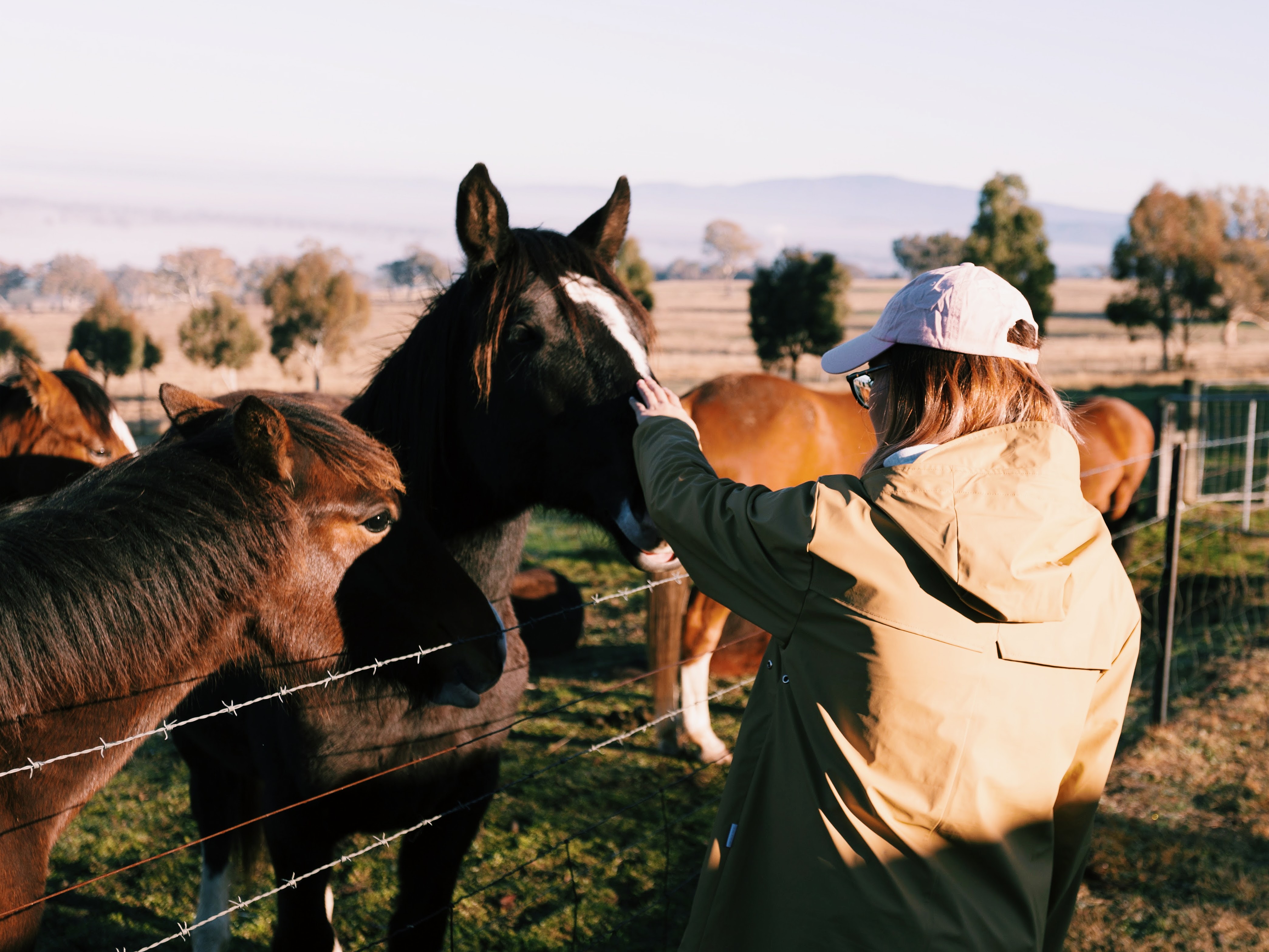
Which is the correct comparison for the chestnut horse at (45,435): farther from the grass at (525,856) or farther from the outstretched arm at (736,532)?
the outstretched arm at (736,532)

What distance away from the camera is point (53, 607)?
1716 mm

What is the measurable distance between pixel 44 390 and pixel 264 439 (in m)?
3.38

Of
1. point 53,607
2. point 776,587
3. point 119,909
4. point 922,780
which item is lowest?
point 119,909

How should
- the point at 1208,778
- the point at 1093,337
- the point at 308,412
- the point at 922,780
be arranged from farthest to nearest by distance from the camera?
the point at 1093,337 < the point at 1208,778 < the point at 308,412 < the point at 922,780

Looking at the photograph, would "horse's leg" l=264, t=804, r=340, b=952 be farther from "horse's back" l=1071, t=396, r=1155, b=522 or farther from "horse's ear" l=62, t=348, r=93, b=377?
"horse's back" l=1071, t=396, r=1155, b=522

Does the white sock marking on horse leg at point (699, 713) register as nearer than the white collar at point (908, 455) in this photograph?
No

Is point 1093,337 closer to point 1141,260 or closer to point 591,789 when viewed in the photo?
point 1141,260

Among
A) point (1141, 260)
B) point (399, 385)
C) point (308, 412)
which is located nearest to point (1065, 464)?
point (308, 412)

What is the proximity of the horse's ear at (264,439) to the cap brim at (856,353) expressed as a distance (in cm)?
120

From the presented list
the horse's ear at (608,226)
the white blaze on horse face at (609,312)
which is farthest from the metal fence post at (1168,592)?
the white blaze on horse face at (609,312)

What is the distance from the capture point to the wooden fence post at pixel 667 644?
540 cm

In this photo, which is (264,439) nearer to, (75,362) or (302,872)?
(302,872)

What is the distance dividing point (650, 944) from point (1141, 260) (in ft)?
127

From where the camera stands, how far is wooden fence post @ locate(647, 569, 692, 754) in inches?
213
